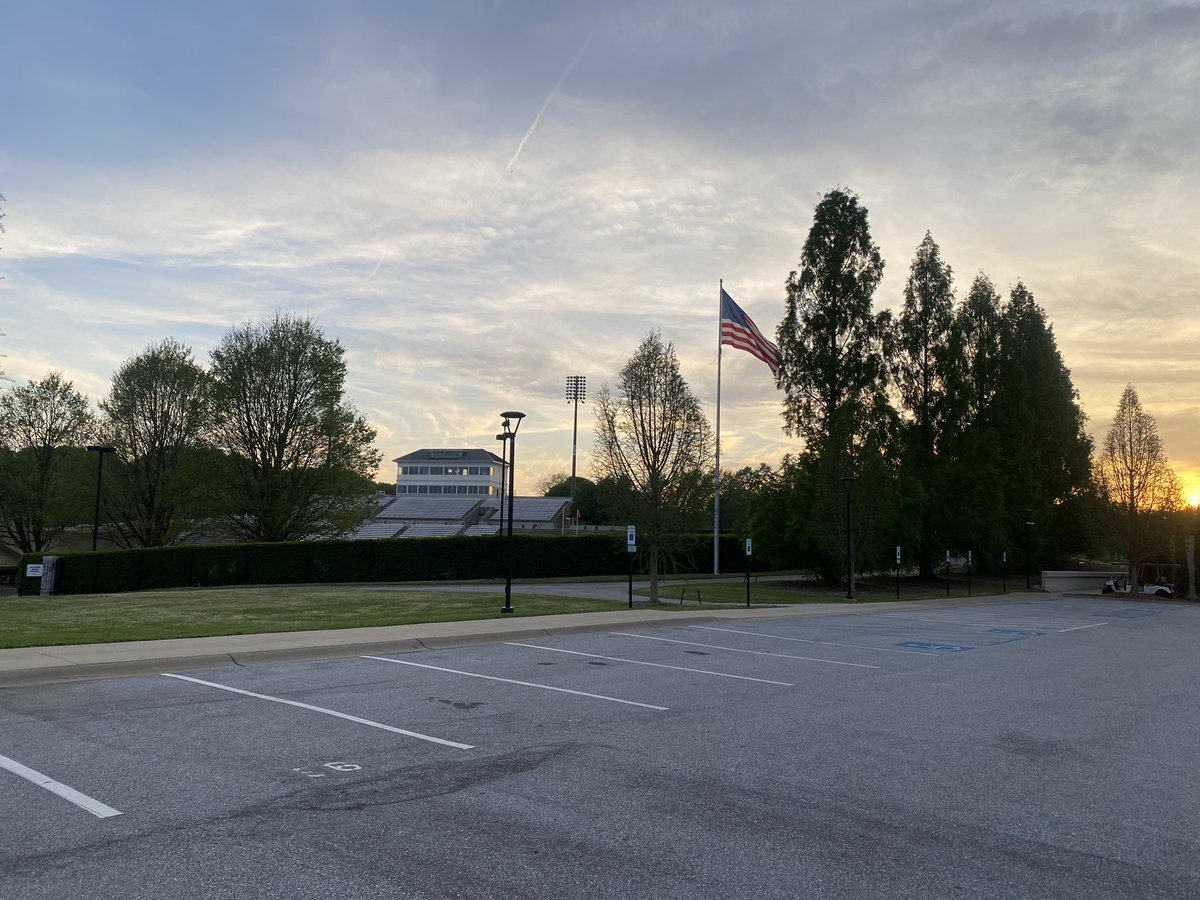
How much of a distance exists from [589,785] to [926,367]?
49.2 meters

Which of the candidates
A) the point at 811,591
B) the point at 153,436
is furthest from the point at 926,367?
the point at 153,436

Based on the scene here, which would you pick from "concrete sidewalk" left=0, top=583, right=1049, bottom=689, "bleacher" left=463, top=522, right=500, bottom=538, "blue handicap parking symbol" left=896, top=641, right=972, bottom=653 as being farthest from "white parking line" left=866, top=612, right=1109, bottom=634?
"bleacher" left=463, top=522, right=500, bottom=538

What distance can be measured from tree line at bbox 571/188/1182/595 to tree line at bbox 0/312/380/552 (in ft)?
47.4

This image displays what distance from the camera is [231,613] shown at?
19297mm

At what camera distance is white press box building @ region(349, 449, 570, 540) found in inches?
3150

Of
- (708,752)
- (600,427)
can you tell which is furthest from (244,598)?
(708,752)

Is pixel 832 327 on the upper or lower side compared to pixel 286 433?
upper

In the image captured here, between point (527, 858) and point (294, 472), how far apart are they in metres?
39.7

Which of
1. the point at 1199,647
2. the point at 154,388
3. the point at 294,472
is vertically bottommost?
the point at 1199,647

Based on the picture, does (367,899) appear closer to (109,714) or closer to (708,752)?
(708,752)

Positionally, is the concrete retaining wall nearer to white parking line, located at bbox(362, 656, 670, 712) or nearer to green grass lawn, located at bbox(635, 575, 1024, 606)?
green grass lawn, located at bbox(635, 575, 1024, 606)

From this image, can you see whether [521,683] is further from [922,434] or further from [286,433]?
[922,434]

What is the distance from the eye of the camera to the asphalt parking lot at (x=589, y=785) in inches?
173

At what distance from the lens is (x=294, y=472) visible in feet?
136
